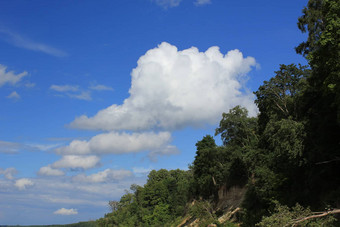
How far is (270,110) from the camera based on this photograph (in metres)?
45.5

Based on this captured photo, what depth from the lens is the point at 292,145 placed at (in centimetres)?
3256

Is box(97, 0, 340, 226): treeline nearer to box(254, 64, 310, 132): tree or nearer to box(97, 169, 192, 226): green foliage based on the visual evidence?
box(254, 64, 310, 132): tree

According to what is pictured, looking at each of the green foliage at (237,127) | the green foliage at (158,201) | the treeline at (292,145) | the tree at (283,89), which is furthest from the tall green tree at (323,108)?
the green foliage at (158,201)

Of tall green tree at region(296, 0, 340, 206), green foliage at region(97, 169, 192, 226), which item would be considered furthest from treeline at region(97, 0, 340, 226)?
green foliage at region(97, 169, 192, 226)

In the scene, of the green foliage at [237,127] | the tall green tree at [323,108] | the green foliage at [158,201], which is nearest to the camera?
the tall green tree at [323,108]

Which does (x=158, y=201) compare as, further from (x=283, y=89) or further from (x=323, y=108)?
(x=323, y=108)

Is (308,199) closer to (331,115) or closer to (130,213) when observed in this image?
(331,115)

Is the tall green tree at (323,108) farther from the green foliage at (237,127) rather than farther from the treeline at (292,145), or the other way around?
the green foliage at (237,127)

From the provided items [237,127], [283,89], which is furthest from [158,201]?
[283,89]

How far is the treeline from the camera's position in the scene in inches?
894

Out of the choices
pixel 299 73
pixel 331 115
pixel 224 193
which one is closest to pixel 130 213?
pixel 224 193

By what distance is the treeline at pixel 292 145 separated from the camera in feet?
74.5

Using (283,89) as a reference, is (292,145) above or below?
below

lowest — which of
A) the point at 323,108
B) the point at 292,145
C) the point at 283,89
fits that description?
the point at 292,145
